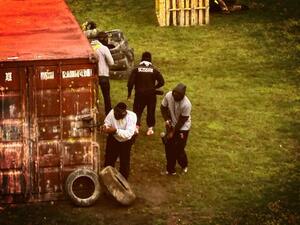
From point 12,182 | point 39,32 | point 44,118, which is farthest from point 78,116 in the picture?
point 39,32

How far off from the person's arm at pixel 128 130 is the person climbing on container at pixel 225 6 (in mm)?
14513

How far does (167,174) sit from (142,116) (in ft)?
10.8

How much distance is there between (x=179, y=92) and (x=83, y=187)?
262 centimetres

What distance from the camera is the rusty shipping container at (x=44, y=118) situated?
11.6 meters

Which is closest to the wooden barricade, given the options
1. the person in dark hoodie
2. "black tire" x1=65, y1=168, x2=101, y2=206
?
the person in dark hoodie

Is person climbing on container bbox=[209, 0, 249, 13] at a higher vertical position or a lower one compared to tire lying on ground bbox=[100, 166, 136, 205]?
higher

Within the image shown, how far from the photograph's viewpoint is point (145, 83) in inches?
587

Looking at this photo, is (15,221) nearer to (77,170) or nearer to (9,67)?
(77,170)

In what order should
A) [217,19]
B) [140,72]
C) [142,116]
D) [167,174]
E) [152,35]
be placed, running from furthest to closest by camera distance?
[217,19], [152,35], [142,116], [140,72], [167,174]

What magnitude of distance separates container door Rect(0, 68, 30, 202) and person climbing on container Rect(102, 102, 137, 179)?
5.17 feet

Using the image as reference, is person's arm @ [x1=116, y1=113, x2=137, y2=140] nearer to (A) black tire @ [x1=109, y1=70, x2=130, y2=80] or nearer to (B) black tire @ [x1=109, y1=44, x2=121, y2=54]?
(B) black tire @ [x1=109, y1=44, x2=121, y2=54]

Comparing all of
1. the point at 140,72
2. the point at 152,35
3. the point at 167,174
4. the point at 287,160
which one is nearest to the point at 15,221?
the point at 167,174

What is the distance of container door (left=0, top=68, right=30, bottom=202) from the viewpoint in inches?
455

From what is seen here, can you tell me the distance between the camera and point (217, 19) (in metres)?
25.3
